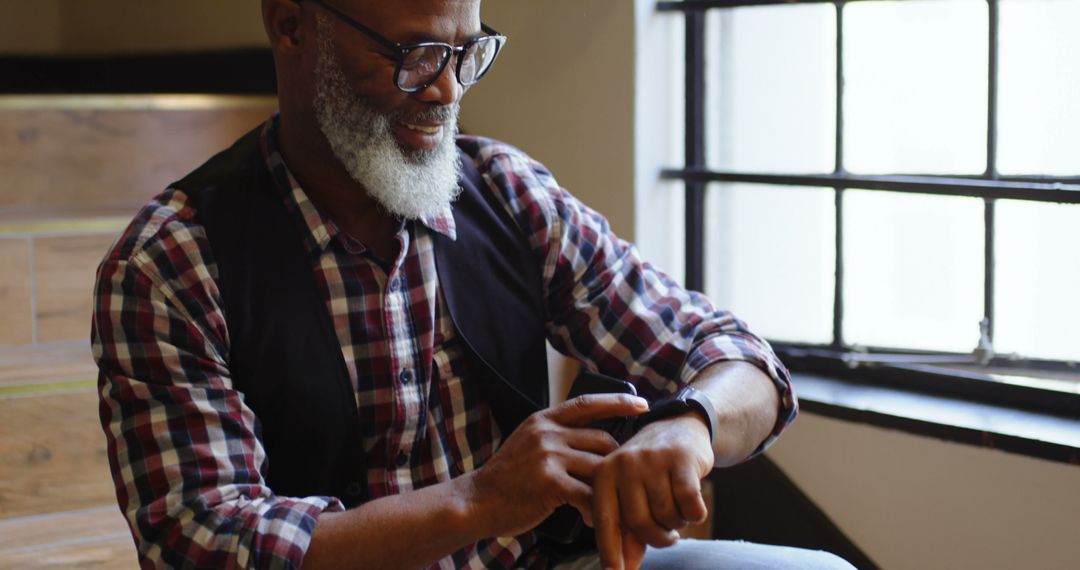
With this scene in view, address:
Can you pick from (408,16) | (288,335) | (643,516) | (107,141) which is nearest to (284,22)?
(408,16)

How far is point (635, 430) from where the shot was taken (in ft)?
4.12

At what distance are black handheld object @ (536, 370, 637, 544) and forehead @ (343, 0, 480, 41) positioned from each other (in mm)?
389

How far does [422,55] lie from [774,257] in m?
1.12

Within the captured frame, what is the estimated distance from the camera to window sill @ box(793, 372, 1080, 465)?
177cm

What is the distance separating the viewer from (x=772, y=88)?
2.19m

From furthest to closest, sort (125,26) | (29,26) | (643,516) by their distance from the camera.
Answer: (29,26) → (125,26) → (643,516)

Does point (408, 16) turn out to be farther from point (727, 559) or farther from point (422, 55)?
point (727, 559)

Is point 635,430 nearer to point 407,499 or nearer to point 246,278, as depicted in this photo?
point 407,499

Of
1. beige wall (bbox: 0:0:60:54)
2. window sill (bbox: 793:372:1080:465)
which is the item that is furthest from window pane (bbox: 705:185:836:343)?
beige wall (bbox: 0:0:60:54)

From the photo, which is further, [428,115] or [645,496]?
[428,115]

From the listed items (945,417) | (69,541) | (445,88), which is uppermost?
(445,88)

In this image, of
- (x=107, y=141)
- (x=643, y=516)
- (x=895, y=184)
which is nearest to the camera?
(x=643, y=516)

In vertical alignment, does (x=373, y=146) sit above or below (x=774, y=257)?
above

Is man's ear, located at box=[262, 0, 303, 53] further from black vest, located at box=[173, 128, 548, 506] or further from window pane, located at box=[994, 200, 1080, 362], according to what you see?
window pane, located at box=[994, 200, 1080, 362]
